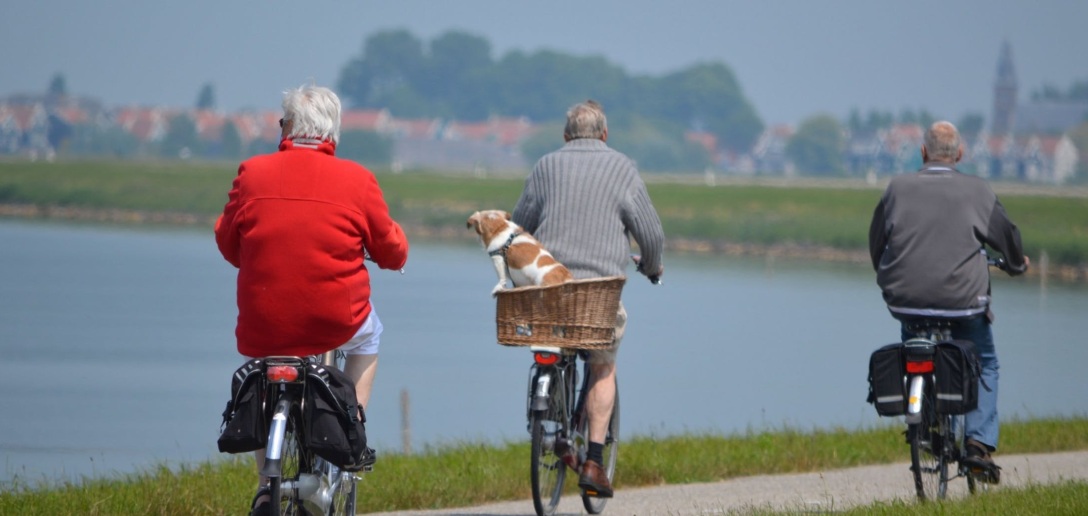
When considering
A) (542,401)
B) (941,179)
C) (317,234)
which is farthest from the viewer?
(941,179)

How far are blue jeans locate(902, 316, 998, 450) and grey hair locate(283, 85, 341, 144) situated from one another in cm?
313

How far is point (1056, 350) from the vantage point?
29.5 metres

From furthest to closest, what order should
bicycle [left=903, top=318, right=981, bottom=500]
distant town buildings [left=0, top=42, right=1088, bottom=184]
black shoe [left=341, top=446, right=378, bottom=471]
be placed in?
distant town buildings [left=0, top=42, right=1088, bottom=184]
bicycle [left=903, top=318, right=981, bottom=500]
black shoe [left=341, top=446, right=378, bottom=471]

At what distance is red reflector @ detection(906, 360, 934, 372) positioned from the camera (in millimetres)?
6684

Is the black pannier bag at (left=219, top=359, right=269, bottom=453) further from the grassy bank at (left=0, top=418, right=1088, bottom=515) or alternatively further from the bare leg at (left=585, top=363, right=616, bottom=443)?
the bare leg at (left=585, top=363, right=616, bottom=443)

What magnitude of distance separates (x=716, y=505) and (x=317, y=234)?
3039 millimetres

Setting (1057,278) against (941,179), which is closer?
(941,179)

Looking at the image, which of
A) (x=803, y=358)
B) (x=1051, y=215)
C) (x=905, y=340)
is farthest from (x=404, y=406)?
(x=1051, y=215)

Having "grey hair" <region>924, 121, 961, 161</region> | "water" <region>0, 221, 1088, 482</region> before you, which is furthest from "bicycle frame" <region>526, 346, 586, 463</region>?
"water" <region>0, 221, 1088, 482</region>

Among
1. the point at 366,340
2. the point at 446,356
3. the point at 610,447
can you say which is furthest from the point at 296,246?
the point at 446,356

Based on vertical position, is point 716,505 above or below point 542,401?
below

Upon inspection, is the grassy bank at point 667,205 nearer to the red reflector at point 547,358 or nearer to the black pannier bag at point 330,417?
the red reflector at point 547,358

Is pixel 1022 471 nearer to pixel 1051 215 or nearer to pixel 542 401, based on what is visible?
pixel 542 401

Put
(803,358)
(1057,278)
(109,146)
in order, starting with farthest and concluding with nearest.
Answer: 1. (109,146)
2. (1057,278)
3. (803,358)
